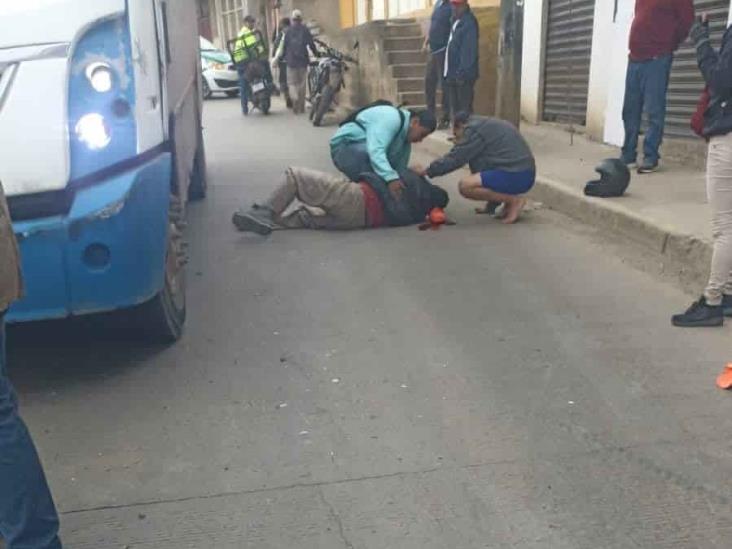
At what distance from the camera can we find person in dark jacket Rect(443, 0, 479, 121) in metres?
10.4

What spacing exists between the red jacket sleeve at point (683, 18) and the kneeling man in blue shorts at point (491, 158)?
1795 millimetres

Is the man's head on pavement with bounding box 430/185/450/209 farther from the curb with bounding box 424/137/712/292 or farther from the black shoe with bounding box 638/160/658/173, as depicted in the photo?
the black shoe with bounding box 638/160/658/173

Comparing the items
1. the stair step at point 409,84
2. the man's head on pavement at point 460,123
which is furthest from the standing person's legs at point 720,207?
the stair step at point 409,84

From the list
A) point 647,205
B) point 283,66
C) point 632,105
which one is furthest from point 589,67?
point 283,66

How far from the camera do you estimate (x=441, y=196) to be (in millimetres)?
6867

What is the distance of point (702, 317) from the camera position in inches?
170

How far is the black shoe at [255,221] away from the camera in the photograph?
21.6ft

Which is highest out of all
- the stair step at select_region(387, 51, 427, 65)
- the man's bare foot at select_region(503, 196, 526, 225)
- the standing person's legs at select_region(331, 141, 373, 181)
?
the stair step at select_region(387, 51, 427, 65)

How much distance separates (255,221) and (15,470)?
4419 mm

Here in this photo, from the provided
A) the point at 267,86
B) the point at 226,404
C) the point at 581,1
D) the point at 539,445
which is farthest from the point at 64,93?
the point at 267,86

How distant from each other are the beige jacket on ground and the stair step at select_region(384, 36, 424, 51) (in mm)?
12732

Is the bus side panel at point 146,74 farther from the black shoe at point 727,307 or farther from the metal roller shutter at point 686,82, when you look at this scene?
the metal roller shutter at point 686,82

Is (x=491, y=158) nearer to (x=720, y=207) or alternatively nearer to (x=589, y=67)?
(x=720, y=207)

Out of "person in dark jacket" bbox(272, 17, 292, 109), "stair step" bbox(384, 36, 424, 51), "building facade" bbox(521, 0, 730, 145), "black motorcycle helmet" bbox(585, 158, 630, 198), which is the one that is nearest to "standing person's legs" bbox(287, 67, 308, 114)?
"person in dark jacket" bbox(272, 17, 292, 109)
